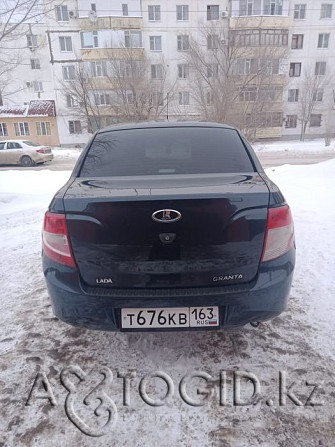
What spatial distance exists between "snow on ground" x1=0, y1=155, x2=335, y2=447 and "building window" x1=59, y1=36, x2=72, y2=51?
Answer: 3356cm

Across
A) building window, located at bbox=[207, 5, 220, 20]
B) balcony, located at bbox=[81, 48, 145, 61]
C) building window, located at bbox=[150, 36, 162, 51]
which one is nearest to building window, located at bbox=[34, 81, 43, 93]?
balcony, located at bbox=[81, 48, 145, 61]

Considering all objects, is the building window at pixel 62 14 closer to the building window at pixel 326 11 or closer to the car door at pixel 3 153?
the car door at pixel 3 153

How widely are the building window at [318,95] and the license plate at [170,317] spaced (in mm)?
35674

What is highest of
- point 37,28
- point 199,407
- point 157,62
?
point 37,28

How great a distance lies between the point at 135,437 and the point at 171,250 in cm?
103

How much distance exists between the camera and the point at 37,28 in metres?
30.7

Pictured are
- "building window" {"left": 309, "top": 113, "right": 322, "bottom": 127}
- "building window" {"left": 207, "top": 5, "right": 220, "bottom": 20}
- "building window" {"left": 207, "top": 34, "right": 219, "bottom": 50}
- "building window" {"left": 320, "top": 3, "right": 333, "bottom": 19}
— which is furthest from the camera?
"building window" {"left": 309, "top": 113, "right": 322, "bottom": 127}

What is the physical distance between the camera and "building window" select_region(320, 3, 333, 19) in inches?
1222

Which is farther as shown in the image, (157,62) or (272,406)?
(157,62)

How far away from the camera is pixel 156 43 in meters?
31.0

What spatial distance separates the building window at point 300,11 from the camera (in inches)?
1216

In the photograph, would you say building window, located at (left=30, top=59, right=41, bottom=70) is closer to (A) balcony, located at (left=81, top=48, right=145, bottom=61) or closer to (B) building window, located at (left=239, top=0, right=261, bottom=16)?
(A) balcony, located at (left=81, top=48, right=145, bottom=61)

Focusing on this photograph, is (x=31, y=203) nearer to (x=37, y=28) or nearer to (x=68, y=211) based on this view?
(x=68, y=211)

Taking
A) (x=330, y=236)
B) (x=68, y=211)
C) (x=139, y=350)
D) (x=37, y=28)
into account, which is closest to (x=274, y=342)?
(x=139, y=350)
